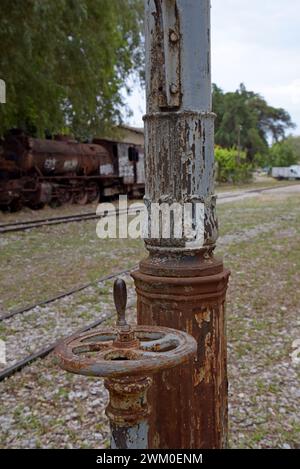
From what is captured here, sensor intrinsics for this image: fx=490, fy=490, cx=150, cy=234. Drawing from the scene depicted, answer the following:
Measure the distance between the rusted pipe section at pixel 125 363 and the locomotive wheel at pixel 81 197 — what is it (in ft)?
63.4

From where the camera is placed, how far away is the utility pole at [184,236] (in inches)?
57.4

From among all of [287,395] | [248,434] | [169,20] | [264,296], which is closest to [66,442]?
[248,434]

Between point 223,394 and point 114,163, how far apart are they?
72.3 ft

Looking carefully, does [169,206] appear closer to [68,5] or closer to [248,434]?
[248,434]

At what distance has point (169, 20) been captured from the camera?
1438 millimetres

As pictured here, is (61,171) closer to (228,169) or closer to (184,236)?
(184,236)

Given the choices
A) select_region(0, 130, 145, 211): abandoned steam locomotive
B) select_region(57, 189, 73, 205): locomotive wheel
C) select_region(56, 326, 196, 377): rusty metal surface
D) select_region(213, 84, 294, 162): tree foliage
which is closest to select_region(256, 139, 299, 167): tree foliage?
select_region(213, 84, 294, 162): tree foliage

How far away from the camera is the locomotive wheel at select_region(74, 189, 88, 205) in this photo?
20500mm

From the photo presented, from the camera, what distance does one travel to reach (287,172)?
190 feet

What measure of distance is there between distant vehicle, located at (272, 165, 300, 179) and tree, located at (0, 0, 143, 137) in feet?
136

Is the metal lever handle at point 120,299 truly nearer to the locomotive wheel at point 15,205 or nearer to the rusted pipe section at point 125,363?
the rusted pipe section at point 125,363

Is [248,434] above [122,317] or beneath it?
beneath

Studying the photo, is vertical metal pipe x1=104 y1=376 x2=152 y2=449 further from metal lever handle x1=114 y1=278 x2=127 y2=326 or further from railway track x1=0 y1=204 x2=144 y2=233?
railway track x1=0 y1=204 x2=144 y2=233

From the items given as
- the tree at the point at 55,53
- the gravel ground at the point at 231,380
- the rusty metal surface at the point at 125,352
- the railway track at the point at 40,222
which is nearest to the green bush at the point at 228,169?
the tree at the point at 55,53
